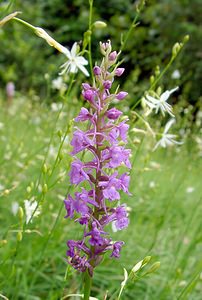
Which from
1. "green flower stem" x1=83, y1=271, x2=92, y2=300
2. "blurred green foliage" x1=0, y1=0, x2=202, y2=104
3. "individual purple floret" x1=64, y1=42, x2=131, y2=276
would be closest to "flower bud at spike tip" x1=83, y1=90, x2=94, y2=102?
"individual purple floret" x1=64, y1=42, x2=131, y2=276

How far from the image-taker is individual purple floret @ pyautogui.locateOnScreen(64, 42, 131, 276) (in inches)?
44.4

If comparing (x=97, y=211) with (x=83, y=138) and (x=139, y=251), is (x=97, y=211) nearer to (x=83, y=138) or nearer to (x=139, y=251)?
(x=83, y=138)

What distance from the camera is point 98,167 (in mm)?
1136

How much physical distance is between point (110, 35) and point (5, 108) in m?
3.86

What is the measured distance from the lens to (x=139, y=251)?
9.54 feet

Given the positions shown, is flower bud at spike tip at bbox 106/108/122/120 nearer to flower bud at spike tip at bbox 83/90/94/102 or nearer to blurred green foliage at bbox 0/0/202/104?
flower bud at spike tip at bbox 83/90/94/102

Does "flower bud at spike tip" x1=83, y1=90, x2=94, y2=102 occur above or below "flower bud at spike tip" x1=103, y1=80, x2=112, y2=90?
below

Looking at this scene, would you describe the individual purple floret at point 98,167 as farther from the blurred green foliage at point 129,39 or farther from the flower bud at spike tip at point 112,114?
the blurred green foliage at point 129,39

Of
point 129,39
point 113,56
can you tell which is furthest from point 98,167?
point 129,39

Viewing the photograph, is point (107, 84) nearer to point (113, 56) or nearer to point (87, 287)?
point (113, 56)

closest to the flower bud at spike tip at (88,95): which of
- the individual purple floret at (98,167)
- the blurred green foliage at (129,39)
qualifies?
the individual purple floret at (98,167)

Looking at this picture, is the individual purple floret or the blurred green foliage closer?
the individual purple floret

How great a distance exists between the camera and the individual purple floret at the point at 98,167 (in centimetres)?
113

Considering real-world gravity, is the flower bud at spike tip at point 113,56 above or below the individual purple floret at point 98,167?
above
